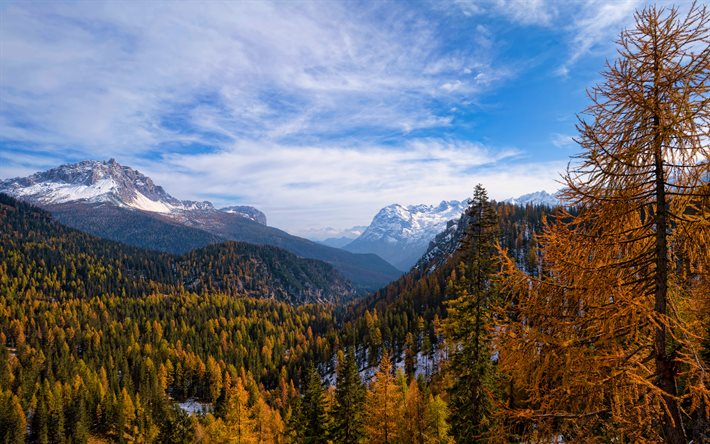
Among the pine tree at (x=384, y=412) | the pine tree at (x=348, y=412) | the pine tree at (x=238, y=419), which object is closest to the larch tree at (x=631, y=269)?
the pine tree at (x=384, y=412)

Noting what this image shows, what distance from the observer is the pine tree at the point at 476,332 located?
19.4m

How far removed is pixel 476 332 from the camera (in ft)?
65.1

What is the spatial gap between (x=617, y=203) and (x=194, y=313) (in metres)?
201

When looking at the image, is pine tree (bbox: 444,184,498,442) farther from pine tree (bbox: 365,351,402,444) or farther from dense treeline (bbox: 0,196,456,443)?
dense treeline (bbox: 0,196,456,443)

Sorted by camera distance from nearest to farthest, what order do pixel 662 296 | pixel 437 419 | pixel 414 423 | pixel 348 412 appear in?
1. pixel 662 296
2. pixel 348 412
3. pixel 414 423
4. pixel 437 419

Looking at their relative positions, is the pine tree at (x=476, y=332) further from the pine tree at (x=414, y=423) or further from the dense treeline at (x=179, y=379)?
the pine tree at (x=414, y=423)

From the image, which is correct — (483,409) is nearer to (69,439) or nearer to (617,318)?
(617,318)

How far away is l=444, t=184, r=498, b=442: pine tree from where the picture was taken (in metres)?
19.4

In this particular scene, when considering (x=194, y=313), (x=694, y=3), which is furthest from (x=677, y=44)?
(x=194, y=313)

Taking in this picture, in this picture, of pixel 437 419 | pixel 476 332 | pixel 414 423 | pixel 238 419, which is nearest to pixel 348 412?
pixel 414 423

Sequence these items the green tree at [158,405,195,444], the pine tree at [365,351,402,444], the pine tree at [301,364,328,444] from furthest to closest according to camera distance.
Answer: the green tree at [158,405,195,444]
the pine tree at [301,364,328,444]
the pine tree at [365,351,402,444]

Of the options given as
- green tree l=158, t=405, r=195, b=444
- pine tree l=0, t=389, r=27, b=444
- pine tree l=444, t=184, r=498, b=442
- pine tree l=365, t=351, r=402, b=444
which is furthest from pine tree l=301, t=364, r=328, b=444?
pine tree l=0, t=389, r=27, b=444

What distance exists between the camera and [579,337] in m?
6.50

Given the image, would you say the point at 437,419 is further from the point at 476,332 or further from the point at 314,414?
the point at 476,332
